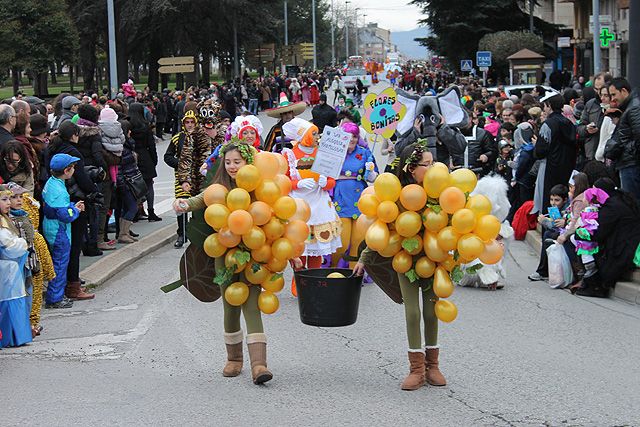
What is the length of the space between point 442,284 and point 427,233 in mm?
360

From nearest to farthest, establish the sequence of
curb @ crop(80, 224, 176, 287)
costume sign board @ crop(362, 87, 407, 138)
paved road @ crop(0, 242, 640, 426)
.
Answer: paved road @ crop(0, 242, 640, 426) → curb @ crop(80, 224, 176, 287) → costume sign board @ crop(362, 87, 407, 138)

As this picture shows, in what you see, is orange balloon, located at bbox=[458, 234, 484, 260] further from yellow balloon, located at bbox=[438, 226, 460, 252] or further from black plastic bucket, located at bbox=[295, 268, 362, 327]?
black plastic bucket, located at bbox=[295, 268, 362, 327]

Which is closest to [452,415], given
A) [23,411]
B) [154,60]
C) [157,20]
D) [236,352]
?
[236,352]

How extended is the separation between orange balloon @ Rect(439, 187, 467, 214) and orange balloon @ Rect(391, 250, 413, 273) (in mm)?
443

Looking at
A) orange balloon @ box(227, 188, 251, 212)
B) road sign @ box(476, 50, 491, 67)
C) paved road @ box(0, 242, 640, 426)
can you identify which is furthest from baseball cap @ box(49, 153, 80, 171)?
road sign @ box(476, 50, 491, 67)

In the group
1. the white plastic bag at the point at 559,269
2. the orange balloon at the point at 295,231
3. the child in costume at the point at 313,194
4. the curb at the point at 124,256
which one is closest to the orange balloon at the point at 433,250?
the orange balloon at the point at 295,231

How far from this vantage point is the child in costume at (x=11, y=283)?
27.4 ft

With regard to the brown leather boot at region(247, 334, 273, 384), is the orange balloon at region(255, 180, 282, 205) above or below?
above

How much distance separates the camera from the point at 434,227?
22.1 feet

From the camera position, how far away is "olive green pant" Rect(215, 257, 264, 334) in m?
7.12

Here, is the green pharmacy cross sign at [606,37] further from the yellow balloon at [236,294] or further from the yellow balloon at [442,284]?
the yellow balloon at [236,294]

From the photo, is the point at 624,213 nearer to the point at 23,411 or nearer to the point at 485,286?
the point at 485,286

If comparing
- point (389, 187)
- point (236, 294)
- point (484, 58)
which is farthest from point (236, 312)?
point (484, 58)

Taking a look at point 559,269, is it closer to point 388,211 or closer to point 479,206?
point 479,206
